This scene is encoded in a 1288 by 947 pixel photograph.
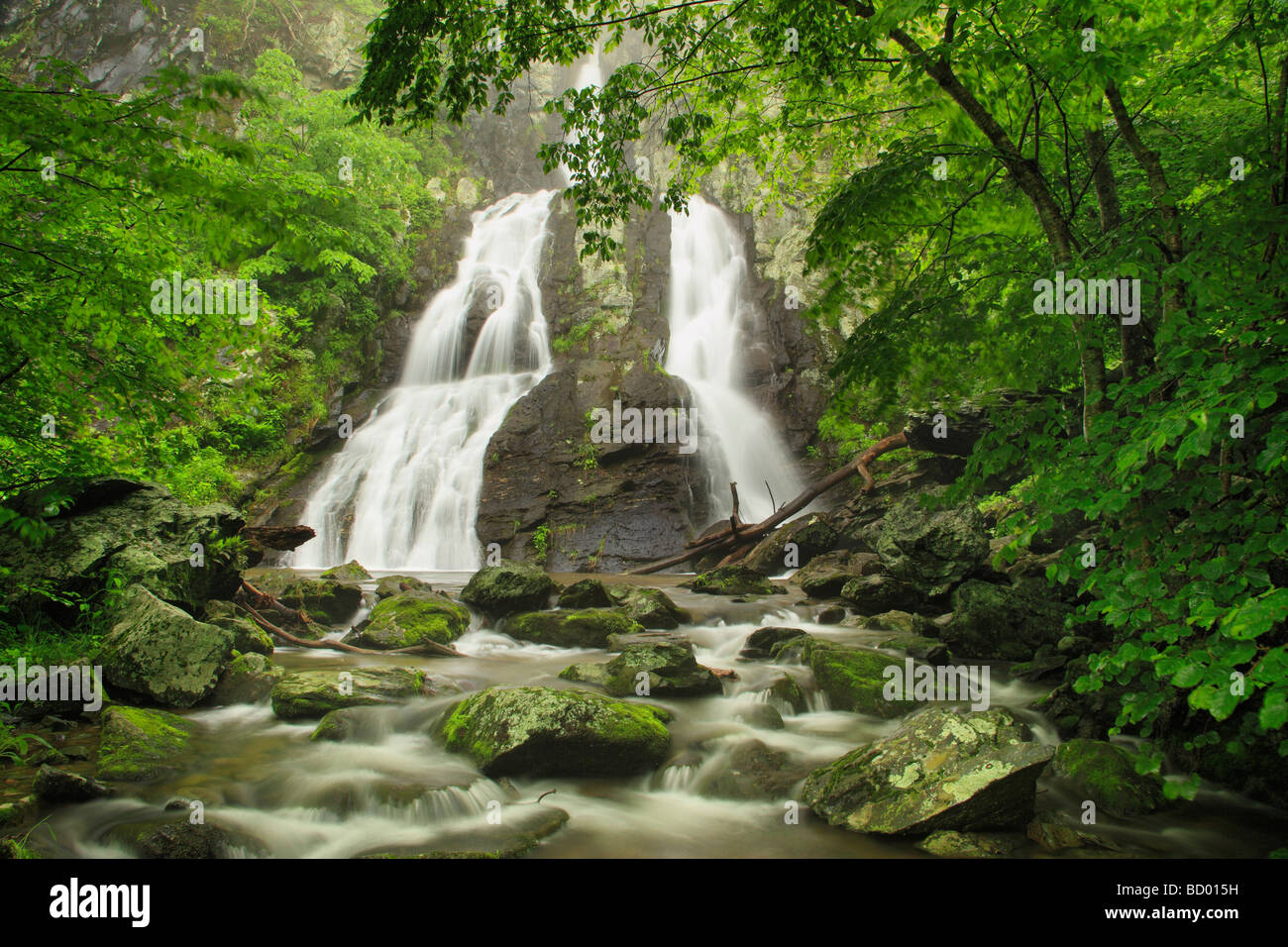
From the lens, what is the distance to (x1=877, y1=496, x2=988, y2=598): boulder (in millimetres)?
10172

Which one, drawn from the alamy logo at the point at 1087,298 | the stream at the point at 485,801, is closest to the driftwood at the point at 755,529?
the stream at the point at 485,801

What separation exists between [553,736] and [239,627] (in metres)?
5.33

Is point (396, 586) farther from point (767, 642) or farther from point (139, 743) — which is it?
point (767, 642)

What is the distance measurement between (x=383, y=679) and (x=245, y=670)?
1.47 meters

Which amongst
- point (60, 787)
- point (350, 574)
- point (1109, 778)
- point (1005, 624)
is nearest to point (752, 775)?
point (1109, 778)

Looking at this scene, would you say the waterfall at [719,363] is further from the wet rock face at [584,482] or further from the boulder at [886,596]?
the boulder at [886,596]

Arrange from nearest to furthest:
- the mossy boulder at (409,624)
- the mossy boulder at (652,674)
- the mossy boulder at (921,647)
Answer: the mossy boulder at (652,674) → the mossy boulder at (921,647) → the mossy boulder at (409,624)

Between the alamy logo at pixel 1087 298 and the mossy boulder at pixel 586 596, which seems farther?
the mossy boulder at pixel 586 596

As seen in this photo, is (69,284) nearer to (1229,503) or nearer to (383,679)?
(383,679)

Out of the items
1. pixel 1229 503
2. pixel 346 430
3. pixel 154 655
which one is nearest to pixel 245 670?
pixel 154 655

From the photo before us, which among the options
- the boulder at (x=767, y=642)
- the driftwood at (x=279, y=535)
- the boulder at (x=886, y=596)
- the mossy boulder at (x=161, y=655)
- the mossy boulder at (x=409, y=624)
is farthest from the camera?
the driftwood at (x=279, y=535)

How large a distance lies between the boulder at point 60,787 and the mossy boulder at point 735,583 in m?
10.6

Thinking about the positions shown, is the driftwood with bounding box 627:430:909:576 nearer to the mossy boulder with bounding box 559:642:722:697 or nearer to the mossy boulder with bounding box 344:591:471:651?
the mossy boulder with bounding box 344:591:471:651
